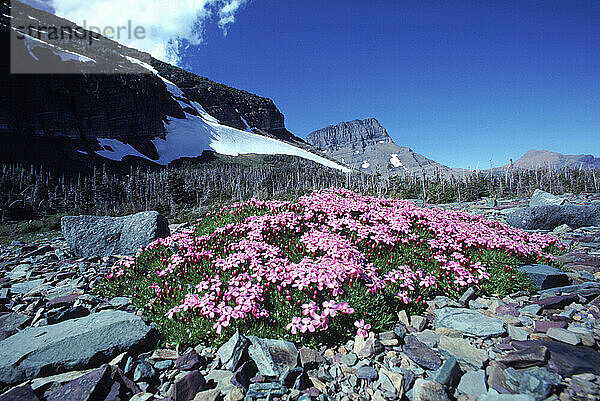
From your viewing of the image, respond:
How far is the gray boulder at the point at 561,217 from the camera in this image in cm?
1062

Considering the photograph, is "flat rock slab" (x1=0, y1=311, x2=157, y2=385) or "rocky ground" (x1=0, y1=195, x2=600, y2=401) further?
"flat rock slab" (x1=0, y1=311, x2=157, y2=385)

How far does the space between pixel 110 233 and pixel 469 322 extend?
10374 millimetres

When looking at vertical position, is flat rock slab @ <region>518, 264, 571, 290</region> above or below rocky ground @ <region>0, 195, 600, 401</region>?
above

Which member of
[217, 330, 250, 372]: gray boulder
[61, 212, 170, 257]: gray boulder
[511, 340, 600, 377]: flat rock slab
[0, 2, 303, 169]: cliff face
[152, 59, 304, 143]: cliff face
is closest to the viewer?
[511, 340, 600, 377]: flat rock slab

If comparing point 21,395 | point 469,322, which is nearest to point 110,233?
point 21,395

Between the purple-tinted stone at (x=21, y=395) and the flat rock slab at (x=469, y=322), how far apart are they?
4.94 m

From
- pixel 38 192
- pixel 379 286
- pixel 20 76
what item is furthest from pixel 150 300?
pixel 20 76

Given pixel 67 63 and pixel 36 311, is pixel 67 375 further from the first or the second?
pixel 67 63

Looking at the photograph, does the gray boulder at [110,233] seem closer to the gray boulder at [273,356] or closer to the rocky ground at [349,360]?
the rocky ground at [349,360]

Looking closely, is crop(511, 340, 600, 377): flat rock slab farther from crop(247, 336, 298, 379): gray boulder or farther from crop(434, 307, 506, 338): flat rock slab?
crop(247, 336, 298, 379): gray boulder

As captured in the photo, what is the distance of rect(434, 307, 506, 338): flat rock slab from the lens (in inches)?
142

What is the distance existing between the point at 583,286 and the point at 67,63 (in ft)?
338

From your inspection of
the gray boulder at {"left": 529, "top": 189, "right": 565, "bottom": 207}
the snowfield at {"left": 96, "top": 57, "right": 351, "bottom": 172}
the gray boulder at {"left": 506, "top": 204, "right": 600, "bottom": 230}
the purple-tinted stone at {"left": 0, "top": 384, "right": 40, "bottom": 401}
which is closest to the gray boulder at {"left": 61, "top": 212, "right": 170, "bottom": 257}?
the purple-tinted stone at {"left": 0, "top": 384, "right": 40, "bottom": 401}

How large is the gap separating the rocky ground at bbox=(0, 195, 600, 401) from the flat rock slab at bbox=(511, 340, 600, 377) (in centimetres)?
1
